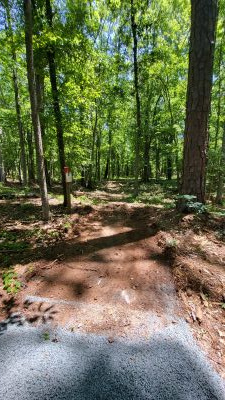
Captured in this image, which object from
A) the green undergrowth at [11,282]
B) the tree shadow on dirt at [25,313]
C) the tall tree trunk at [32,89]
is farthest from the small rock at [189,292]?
the tall tree trunk at [32,89]

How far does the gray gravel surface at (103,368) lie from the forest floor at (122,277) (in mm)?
141

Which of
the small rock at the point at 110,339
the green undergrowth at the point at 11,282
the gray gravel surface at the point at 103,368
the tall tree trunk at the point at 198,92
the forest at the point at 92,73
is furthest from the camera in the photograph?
the forest at the point at 92,73

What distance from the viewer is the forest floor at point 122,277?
268 centimetres

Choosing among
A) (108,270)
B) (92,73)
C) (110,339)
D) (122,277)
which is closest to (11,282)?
(108,270)

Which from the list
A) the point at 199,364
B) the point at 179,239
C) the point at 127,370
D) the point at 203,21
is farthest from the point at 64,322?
the point at 203,21

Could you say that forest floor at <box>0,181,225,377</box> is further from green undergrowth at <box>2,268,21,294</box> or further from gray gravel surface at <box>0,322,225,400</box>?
gray gravel surface at <box>0,322,225,400</box>

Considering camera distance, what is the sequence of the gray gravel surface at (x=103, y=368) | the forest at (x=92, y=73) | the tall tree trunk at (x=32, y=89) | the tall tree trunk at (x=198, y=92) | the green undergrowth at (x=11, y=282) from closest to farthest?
the gray gravel surface at (x=103, y=368) → the green undergrowth at (x=11, y=282) → the tall tree trunk at (x=198, y=92) → the tall tree trunk at (x=32, y=89) → the forest at (x=92, y=73)

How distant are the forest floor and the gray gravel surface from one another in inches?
5.5

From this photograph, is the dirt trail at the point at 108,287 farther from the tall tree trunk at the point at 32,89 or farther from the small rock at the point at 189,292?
the tall tree trunk at the point at 32,89

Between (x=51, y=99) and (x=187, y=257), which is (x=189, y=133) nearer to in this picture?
(x=187, y=257)

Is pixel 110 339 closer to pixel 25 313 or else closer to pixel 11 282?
pixel 25 313

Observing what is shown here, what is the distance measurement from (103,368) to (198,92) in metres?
5.20

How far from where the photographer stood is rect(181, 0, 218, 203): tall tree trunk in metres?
4.69

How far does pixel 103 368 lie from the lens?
2.13 m
